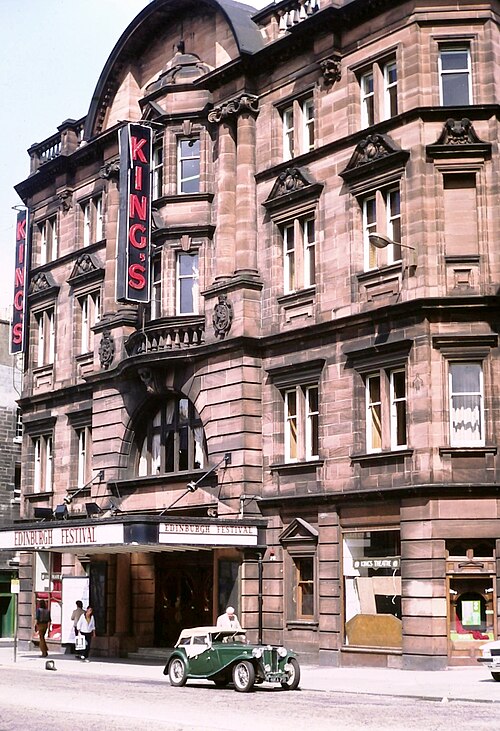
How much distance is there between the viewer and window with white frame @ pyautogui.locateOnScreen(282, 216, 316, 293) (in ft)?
115

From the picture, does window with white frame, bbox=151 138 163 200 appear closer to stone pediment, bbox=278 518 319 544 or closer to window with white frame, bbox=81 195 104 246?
window with white frame, bbox=81 195 104 246

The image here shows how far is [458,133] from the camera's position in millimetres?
31125

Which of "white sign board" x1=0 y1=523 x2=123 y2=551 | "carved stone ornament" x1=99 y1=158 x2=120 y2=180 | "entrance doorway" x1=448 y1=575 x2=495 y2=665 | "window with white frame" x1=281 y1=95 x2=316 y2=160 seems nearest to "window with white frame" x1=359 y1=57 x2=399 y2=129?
"window with white frame" x1=281 y1=95 x2=316 y2=160

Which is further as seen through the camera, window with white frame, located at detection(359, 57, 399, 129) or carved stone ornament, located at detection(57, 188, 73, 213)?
carved stone ornament, located at detection(57, 188, 73, 213)

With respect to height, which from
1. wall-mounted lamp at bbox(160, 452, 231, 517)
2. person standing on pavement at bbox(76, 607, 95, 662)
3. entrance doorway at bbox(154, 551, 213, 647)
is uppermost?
wall-mounted lamp at bbox(160, 452, 231, 517)

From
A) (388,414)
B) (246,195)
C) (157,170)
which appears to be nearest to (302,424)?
(388,414)

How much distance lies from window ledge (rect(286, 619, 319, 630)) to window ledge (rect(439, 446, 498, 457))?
258 inches

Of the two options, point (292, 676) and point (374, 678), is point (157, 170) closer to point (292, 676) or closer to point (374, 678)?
point (374, 678)

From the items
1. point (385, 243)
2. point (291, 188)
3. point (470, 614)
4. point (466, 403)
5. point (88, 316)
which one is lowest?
point (470, 614)

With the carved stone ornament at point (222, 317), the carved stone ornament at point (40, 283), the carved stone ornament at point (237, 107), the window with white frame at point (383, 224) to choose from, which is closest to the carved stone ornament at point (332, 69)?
the carved stone ornament at point (237, 107)

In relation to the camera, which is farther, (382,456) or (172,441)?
(172,441)

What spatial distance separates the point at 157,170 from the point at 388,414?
14.1 m

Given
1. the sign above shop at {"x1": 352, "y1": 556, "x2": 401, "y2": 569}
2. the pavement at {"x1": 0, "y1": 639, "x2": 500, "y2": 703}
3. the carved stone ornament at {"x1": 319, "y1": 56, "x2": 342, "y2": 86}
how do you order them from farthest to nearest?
the carved stone ornament at {"x1": 319, "y1": 56, "x2": 342, "y2": 86}, the sign above shop at {"x1": 352, "y1": 556, "x2": 401, "y2": 569}, the pavement at {"x1": 0, "y1": 639, "x2": 500, "y2": 703}

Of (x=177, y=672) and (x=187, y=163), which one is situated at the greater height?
(x=187, y=163)
